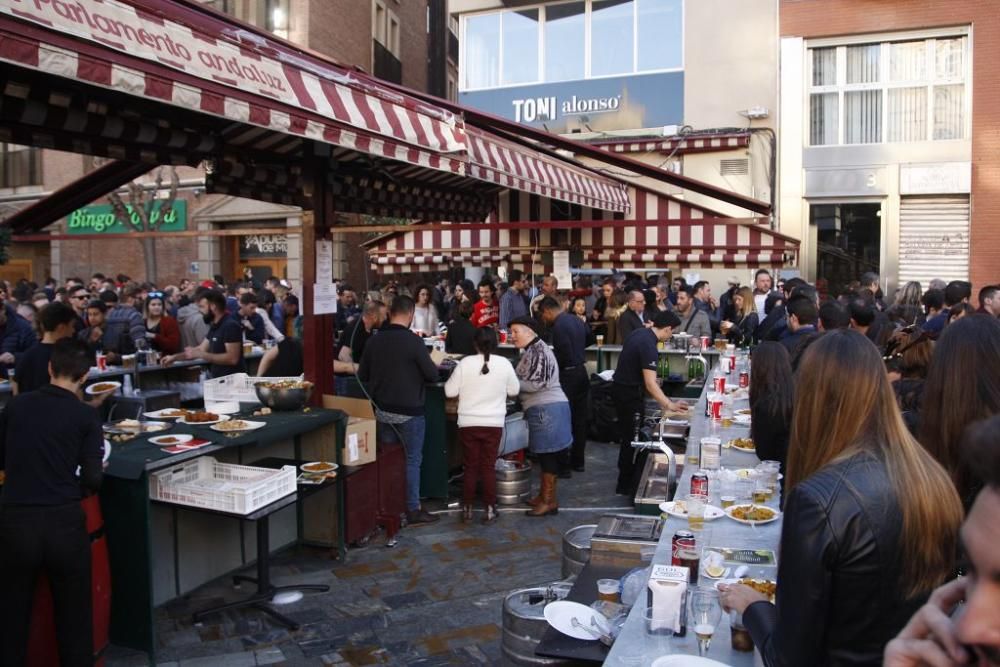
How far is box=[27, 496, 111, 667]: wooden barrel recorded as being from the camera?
4.17m

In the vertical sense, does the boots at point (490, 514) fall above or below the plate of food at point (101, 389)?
A: below

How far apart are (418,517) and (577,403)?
2591 millimetres

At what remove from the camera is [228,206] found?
2481cm

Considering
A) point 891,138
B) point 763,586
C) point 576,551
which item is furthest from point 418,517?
point 891,138

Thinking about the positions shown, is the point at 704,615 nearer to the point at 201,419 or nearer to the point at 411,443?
the point at 201,419

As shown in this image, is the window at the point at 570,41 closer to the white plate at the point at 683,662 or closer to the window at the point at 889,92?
the window at the point at 889,92

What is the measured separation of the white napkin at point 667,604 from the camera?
288 cm

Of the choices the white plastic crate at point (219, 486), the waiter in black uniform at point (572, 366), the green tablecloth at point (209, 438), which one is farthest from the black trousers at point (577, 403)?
the white plastic crate at point (219, 486)

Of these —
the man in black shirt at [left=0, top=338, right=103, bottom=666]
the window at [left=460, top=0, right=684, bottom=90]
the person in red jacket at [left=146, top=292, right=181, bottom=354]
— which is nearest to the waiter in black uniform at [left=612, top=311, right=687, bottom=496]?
the man in black shirt at [left=0, top=338, right=103, bottom=666]

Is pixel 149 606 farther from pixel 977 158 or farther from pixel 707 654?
pixel 977 158

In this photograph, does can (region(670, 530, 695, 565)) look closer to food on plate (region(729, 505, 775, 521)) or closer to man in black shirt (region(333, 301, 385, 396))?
food on plate (region(729, 505, 775, 521))

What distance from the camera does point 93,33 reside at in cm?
340

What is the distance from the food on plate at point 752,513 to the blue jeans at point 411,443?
3.71 metres

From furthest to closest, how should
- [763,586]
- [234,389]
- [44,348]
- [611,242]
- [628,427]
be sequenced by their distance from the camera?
[611,242], [628,427], [234,389], [44,348], [763,586]
